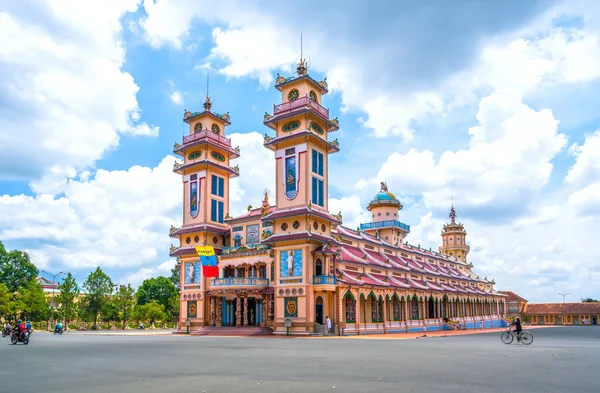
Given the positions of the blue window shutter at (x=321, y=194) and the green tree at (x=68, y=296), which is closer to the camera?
the blue window shutter at (x=321, y=194)

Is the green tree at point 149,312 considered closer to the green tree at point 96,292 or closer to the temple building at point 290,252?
the green tree at point 96,292

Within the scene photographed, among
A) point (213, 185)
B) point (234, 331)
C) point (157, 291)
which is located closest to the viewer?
point (234, 331)

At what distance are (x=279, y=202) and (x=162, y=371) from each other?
110 feet

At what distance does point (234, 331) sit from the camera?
4738 cm

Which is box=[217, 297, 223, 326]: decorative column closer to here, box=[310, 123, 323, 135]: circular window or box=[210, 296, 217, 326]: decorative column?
box=[210, 296, 217, 326]: decorative column

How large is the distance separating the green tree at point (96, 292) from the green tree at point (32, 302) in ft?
23.3

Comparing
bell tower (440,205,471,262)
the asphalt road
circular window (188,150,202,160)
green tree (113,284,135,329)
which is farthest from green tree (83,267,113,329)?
bell tower (440,205,471,262)

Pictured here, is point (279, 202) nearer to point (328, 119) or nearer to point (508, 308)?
point (328, 119)

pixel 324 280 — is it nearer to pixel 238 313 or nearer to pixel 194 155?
pixel 238 313

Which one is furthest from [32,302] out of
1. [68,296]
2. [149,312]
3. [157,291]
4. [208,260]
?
[208,260]

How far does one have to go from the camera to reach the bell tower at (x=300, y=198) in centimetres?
4506

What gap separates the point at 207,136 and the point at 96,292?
95.0 ft

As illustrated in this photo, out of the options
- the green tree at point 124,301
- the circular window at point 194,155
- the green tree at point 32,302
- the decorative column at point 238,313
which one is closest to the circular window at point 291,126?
the circular window at point 194,155

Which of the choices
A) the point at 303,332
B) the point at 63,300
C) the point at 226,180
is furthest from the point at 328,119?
the point at 63,300
